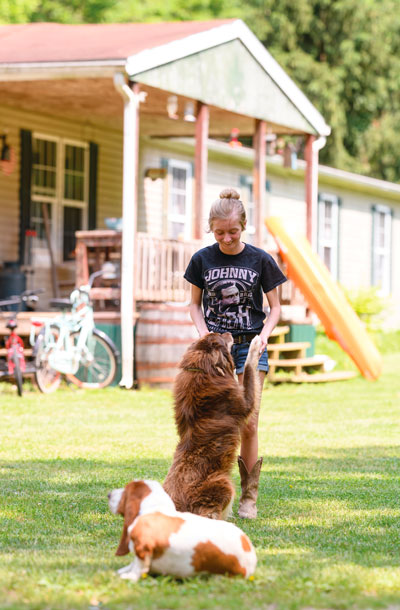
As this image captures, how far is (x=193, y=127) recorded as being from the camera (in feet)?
58.6

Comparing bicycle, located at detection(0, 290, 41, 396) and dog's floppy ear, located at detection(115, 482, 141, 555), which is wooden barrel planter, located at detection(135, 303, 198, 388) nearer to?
bicycle, located at detection(0, 290, 41, 396)

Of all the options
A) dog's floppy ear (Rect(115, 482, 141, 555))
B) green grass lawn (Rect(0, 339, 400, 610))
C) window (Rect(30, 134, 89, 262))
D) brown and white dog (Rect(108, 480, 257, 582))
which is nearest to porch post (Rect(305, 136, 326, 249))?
window (Rect(30, 134, 89, 262))

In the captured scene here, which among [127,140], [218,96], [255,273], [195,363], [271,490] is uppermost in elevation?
[218,96]

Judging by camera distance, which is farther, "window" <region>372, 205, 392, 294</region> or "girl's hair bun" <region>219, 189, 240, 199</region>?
"window" <region>372, 205, 392, 294</region>

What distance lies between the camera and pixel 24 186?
52.5 feet

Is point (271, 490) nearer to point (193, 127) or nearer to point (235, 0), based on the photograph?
point (193, 127)

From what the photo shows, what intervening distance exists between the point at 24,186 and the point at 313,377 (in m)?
5.24

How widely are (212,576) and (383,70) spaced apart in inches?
1418

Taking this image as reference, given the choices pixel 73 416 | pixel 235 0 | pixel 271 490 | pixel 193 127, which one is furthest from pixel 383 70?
pixel 271 490

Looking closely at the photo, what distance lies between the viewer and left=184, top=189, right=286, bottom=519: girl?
5.88 m

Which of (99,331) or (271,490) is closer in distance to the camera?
(271,490)

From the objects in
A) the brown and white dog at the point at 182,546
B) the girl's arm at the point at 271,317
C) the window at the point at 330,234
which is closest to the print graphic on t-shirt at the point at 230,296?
the girl's arm at the point at 271,317

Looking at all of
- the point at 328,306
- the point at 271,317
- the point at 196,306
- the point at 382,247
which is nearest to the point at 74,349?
the point at 328,306

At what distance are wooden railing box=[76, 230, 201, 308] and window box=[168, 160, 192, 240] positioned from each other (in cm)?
450
